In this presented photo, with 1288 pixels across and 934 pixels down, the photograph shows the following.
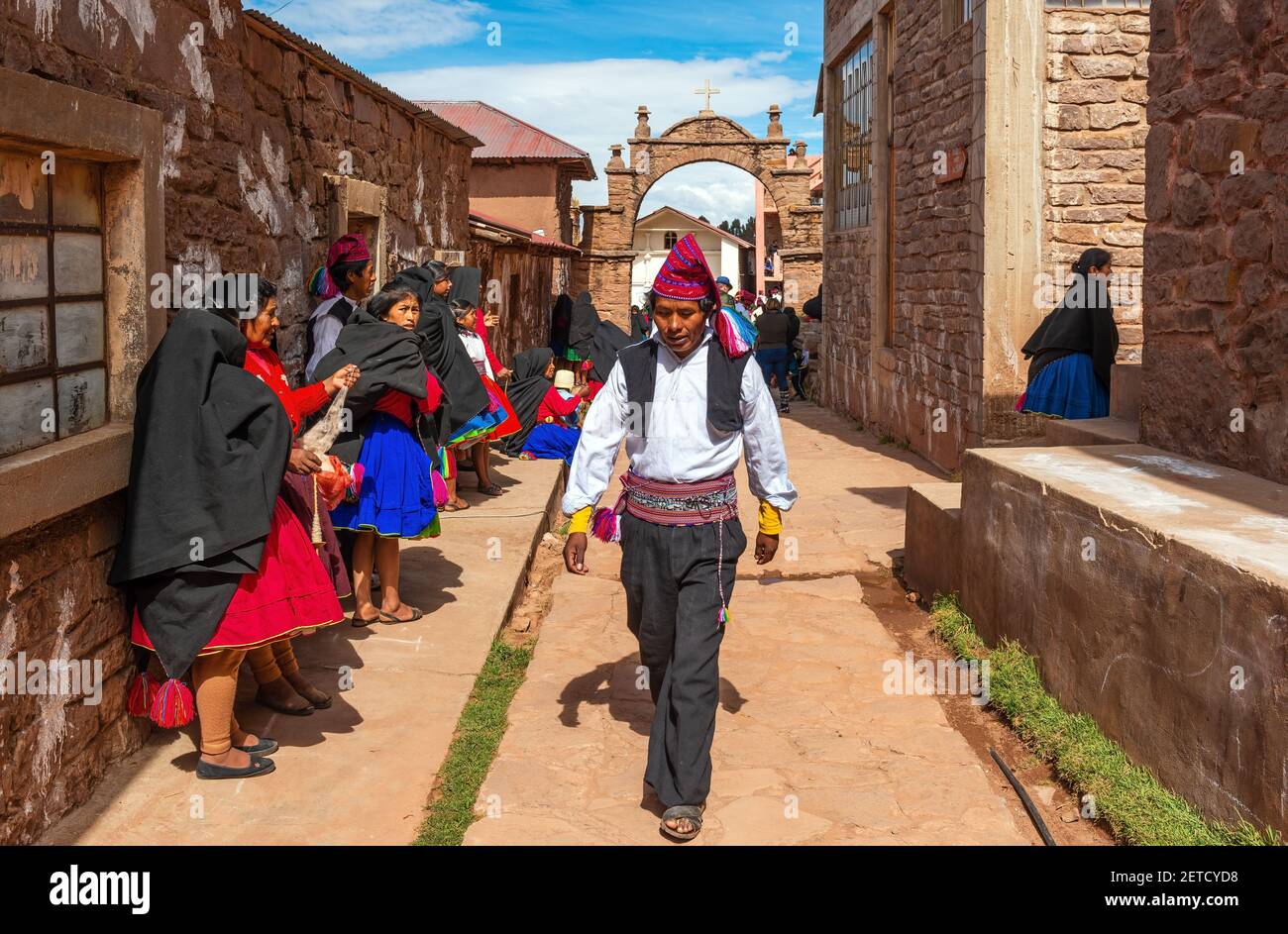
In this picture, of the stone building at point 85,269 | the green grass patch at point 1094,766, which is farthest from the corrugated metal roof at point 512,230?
the green grass patch at point 1094,766

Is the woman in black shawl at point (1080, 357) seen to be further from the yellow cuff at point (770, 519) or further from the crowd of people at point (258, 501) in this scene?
the yellow cuff at point (770, 519)

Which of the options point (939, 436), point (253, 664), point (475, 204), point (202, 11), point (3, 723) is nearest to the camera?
point (3, 723)

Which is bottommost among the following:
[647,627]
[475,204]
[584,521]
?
[647,627]

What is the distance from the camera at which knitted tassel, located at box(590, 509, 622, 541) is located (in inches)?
161

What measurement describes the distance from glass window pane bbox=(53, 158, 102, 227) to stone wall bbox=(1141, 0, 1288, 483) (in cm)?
419

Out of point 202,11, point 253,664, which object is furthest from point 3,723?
point 202,11

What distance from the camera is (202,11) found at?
483 centimetres

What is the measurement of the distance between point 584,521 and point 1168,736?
1940mm

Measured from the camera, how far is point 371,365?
5359 millimetres

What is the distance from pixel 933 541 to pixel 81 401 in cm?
410

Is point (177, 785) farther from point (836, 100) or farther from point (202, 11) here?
point (836, 100)

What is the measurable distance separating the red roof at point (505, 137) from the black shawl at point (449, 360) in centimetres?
1741

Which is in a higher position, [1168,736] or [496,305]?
[496,305]

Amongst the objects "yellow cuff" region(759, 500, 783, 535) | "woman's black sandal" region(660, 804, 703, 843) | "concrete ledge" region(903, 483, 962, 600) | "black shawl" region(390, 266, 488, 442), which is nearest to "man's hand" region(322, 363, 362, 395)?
"yellow cuff" region(759, 500, 783, 535)
